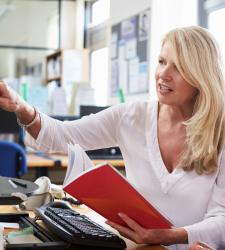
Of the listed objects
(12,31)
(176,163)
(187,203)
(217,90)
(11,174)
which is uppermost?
(12,31)

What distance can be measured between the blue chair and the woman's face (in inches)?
89.4

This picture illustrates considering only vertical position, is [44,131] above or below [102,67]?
below

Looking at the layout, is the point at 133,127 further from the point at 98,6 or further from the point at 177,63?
the point at 98,6

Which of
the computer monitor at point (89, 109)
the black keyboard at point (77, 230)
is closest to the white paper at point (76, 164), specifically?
the black keyboard at point (77, 230)

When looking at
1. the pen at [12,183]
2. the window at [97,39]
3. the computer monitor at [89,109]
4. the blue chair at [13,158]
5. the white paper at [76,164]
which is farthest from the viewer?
the window at [97,39]

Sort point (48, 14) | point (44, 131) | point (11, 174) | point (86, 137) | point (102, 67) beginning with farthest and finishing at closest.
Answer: point (48, 14)
point (102, 67)
point (11, 174)
point (86, 137)
point (44, 131)

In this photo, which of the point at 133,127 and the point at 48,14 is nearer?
the point at 133,127

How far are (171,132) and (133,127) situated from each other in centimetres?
13

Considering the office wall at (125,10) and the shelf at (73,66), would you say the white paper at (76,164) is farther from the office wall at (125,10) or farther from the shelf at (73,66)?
the shelf at (73,66)

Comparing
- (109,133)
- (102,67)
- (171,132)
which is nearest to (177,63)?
(171,132)

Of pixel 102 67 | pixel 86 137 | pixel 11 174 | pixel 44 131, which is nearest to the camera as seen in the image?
pixel 44 131

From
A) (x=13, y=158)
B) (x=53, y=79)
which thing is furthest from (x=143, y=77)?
(x=53, y=79)

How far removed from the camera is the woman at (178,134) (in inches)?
57.4

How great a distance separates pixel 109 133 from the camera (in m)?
1.72
